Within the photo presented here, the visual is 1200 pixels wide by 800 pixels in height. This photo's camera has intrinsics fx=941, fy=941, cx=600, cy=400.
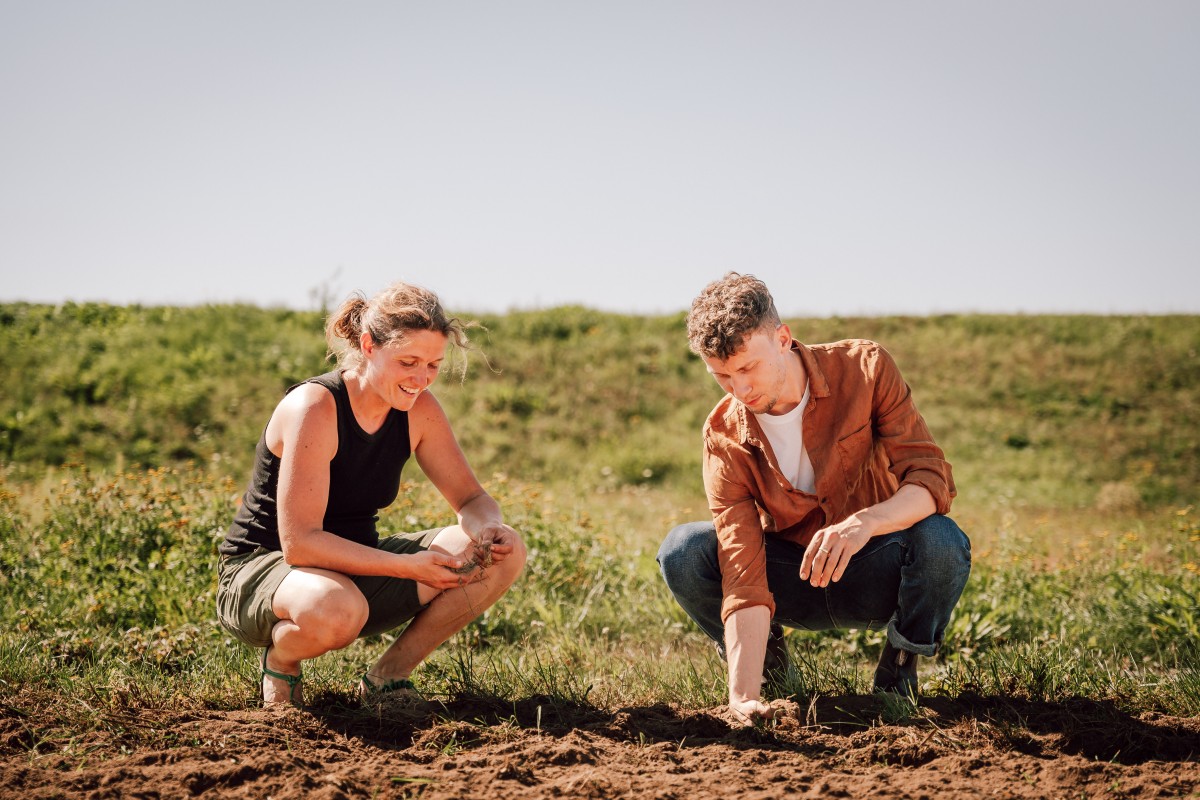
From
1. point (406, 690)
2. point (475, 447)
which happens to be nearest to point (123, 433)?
point (475, 447)

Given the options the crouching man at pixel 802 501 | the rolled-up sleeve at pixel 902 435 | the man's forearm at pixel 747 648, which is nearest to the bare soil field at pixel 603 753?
the man's forearm at pixel 747 648

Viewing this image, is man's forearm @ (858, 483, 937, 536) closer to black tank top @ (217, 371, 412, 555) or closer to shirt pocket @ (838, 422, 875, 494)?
shirt pocket @ (838, 422, 875, 494)

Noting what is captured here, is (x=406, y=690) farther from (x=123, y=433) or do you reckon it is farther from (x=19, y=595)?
(x=123, y=433)

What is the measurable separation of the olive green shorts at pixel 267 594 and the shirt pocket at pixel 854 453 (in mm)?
1499

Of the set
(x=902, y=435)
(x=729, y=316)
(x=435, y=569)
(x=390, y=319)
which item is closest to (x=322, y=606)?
(x=435, y=569)

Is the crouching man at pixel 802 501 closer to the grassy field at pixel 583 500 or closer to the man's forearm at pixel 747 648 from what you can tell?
the man's forearm at pixel 747 648

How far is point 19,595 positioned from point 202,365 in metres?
8.18

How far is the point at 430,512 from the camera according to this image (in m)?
5.50

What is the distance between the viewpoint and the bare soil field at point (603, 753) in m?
2.44

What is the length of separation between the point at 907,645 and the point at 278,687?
2.12m

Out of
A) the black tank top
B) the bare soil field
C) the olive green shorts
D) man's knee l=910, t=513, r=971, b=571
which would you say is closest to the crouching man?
man's knee l=910, t=513, r=971, b=571

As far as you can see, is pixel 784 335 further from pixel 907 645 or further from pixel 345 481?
pixel 345 481

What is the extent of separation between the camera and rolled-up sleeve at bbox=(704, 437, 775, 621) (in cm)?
307

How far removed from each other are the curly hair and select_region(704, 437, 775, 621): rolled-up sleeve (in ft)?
1.60
